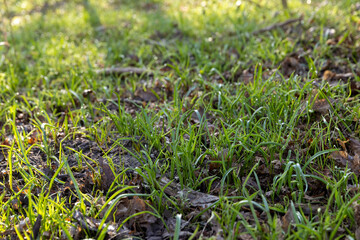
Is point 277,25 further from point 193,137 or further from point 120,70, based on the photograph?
point 193,137

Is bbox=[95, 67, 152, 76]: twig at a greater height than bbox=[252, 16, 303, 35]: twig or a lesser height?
lesser

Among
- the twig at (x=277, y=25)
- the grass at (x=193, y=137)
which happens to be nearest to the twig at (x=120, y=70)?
the grass at (x=193, y=137)

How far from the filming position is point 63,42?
4.89 metres

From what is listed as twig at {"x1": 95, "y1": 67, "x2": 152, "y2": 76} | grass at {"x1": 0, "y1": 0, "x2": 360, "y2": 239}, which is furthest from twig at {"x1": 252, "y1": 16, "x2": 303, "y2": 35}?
twig at {"x1": 95, "y1": 67, "x2": 152, "y2": 76}

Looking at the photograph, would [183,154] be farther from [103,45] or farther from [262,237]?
[103,45]

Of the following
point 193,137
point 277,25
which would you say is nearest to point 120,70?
point 193,137

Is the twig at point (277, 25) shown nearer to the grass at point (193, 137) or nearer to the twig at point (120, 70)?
the grass at point (193, 137)

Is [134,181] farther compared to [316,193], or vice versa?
[134,181]

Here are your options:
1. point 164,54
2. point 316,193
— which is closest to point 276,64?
point 164,54

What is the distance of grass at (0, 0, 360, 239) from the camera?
182 cm

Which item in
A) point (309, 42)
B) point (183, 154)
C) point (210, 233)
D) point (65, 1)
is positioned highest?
point (65, 1)

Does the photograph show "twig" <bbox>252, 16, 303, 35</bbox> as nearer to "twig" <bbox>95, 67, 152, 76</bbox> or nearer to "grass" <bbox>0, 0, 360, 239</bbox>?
"grass" <bbox>0, 0, 360, 239</bbox>

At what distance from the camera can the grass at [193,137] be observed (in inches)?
71.8

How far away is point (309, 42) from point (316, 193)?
249cm
